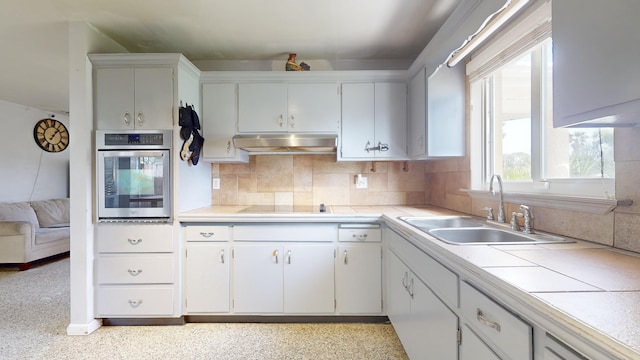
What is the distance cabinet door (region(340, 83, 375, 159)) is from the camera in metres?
2.57

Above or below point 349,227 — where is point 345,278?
below

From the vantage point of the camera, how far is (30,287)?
10.1 ft

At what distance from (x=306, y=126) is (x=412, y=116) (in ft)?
3.16

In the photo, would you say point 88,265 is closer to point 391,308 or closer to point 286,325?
point 286,325

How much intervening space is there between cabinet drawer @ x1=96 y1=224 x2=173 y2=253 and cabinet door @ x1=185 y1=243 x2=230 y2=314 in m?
0.19

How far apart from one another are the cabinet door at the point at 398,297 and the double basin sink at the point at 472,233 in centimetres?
32

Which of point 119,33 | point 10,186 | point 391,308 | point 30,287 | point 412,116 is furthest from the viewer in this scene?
point 10,186

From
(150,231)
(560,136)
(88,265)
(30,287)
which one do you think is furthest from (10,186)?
(560,136)

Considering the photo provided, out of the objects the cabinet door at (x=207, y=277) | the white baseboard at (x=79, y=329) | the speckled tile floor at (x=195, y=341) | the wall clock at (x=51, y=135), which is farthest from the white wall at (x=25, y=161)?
the cabinet door at (x=207, y=277)

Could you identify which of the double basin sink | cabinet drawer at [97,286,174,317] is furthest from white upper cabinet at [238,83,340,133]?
cabinet drawer at [97,286,174,317]

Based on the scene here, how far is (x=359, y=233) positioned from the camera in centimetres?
228

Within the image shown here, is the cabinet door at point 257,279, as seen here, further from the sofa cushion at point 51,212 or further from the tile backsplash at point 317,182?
the sofa cushion at point 51,212

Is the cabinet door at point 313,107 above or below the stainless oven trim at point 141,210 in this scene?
above

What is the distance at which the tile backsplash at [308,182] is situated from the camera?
2910mm
